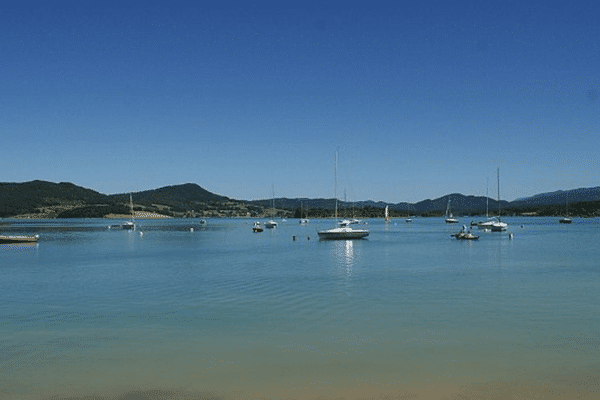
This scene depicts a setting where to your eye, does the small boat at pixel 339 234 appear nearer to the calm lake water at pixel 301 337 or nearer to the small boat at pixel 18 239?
the small boat at pixel 18 239

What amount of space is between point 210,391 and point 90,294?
55.3 feet

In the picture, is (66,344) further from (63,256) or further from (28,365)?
(63,256)

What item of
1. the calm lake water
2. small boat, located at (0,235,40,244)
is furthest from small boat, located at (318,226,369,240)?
the calm lake water

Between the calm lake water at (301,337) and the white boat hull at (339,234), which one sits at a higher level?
the white boat hull at (339,234)

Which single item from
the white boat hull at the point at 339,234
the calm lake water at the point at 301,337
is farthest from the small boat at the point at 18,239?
the calm lake water at the point at 301,337

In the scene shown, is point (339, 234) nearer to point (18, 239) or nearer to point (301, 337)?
point (18, 239)

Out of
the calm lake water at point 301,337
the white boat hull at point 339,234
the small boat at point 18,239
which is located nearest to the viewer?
the calm lake water at point 301,337

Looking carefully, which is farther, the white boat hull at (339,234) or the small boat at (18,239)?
the white boat hull at (339,234)

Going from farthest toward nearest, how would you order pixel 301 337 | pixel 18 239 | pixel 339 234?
pixel 339 234 < pixel 18 239 < pixel 301 337

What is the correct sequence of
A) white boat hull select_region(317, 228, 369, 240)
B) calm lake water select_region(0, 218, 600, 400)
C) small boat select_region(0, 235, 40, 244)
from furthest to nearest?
white boat hull select_region(317, 228, 369, 240), small boat select_region(0, 235, 40, 244), calm lake water select_region(0, 218, 600, 400)

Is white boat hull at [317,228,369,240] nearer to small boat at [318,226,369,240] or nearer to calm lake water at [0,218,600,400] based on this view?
small boat at [318,226,369,240]

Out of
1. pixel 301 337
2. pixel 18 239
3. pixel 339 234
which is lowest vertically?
pixel 301 337

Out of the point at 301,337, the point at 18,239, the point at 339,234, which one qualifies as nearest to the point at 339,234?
the point at 339,234

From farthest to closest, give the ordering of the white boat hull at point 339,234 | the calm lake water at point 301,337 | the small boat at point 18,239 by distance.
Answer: the white boat hull at point 339,234 < the small boat at point 18,239 < the calm lake water at point 301,337
